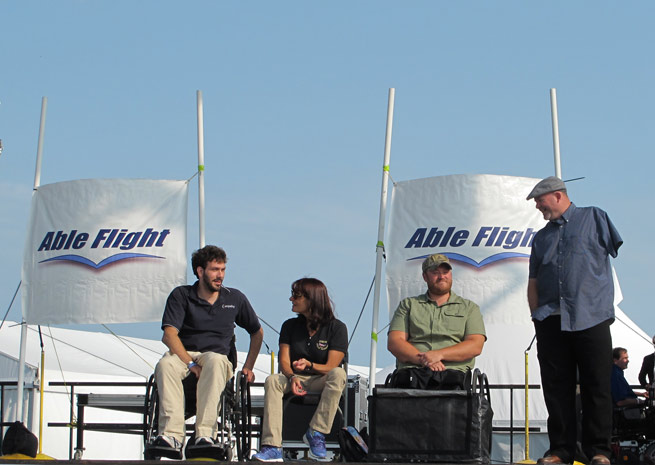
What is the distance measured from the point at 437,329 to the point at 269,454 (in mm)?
1140

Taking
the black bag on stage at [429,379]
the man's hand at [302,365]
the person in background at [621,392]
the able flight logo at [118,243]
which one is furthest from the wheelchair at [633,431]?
the able flight logo at [118,243]

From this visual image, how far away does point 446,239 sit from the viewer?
8.15 metres

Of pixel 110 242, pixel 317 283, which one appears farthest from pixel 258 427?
pixel 317 283

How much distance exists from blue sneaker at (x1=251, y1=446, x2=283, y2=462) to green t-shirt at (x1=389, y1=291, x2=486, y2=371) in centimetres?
82

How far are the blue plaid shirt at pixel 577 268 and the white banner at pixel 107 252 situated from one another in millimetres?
4057

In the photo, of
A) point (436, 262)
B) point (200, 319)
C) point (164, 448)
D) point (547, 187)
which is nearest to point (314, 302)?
point (200, 319)

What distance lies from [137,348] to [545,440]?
8953 millimetres

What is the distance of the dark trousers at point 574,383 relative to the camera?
15.9ft

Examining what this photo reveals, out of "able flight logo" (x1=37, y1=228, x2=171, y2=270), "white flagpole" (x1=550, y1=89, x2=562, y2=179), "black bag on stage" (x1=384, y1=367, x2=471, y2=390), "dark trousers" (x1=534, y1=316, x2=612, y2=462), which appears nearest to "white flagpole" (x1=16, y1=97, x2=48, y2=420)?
"able flight logo" (x1=37, y1=228, x2=171, y2=270)

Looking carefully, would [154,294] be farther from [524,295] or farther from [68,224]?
[524,295]

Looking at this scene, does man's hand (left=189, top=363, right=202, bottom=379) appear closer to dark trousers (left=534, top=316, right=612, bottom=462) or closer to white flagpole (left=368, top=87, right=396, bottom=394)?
dark trousers (left=534, top=316, right=612, bottom=462)

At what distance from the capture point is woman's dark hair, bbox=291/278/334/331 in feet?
20.2

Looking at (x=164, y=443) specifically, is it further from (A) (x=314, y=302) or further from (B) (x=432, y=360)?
(B) (x=432, y=360)

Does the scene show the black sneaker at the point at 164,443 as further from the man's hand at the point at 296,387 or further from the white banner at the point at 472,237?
the white banner at the point at 472,237
